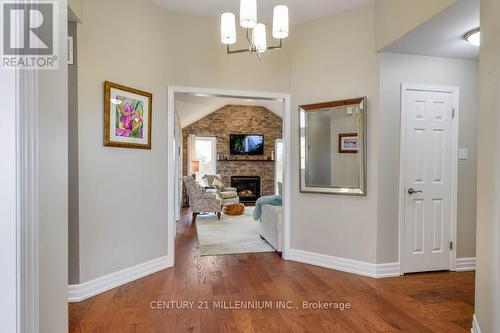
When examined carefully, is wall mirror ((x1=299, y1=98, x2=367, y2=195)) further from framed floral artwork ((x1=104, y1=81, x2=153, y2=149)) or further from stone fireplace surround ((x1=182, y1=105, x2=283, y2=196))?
stone fireplace surround ((x1=182, y1=105, x2=283, y2=196))

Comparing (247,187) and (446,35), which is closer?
(446,35)

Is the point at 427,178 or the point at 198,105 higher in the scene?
the point at 198,105

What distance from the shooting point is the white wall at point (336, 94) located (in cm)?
318

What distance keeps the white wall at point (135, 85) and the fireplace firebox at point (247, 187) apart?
5750mm

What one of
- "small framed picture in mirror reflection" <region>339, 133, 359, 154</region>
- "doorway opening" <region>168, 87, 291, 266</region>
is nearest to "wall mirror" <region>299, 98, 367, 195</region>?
"small framed picture in mirror reflection" <region>339, 133, 359, 154</region>

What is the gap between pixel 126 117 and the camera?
2.94 metres

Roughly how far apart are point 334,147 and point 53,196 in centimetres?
297

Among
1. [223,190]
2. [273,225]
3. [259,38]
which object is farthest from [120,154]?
[223,190]

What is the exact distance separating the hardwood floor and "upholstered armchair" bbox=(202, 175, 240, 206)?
393 cm

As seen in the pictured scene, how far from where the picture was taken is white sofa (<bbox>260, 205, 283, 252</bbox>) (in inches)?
153

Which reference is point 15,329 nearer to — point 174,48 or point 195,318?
point 195,318

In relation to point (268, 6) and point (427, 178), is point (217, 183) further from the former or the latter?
point (427, 178)

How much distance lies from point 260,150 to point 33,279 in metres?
8.56

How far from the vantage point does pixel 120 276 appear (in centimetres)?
288
